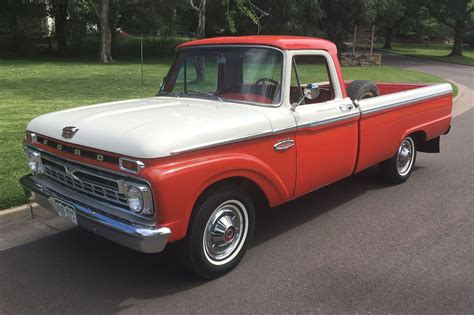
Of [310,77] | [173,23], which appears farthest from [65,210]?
[173,23]

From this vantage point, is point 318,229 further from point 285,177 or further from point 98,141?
point 98,141

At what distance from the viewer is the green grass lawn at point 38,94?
5.80 metres

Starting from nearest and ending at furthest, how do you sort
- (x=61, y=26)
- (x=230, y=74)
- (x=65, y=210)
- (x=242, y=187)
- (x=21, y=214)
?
(x=65, y=210), (x=242, y=187), (x=230, y=74), (x=21, y=214), (x=61, y=26)

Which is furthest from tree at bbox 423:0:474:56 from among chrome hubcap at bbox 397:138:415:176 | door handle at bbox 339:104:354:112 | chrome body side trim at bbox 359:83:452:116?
door handle at bbox 339:104:354:112

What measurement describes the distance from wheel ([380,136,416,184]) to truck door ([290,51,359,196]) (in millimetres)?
1275

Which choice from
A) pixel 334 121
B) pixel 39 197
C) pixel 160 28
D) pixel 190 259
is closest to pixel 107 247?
pixel 39 197

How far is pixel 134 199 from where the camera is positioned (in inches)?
129

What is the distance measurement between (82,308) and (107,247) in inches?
40.7

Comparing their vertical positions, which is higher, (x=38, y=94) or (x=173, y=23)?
(x=173, y=23)

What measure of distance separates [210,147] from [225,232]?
75cm

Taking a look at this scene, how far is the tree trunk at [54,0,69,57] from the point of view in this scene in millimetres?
30672

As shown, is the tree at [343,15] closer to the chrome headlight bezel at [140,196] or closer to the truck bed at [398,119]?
the truck bed at [398,119]

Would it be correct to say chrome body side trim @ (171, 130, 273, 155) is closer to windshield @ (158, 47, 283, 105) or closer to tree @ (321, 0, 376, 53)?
windshield @ (158, 47, 283, 105)

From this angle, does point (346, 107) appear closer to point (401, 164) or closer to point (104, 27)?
point (401, 164)
